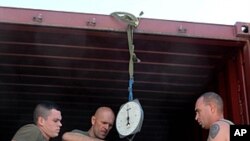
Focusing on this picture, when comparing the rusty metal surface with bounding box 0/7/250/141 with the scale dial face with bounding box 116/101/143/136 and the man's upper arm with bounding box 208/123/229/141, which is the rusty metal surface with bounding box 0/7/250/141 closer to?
the scale dial face with bounding box 116/101/143/136

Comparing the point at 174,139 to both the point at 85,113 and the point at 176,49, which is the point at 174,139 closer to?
the point at 85,113

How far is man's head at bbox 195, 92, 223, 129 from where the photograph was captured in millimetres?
3336

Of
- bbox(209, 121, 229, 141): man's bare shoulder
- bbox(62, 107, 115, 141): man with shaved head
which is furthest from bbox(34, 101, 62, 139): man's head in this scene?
bbox(209, 121, 229, 141): man's bare shoulder

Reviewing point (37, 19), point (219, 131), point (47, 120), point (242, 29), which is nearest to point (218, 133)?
point (219, 131)

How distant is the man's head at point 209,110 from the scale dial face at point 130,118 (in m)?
0.41

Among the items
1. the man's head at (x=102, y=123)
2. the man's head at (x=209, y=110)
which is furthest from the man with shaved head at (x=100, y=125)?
the man's head at (x=209, y=110)

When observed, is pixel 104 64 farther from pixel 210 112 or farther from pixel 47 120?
pixel 210 112

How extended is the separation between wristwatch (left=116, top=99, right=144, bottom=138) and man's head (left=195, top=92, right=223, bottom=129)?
0.40m

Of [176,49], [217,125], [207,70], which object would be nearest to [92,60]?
[176,49]

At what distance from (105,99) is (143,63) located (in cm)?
82

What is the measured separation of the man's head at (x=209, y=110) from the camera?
334 centimetres

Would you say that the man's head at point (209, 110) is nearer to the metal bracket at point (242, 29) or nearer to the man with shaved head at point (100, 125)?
the metal bracket at point (242, 29)

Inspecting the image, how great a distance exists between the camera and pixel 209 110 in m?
3.35

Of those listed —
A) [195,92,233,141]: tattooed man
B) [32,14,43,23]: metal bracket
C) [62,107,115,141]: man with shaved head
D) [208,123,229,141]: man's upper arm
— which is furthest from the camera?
[62,107,115,141]: man with shaved head
